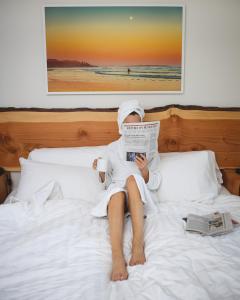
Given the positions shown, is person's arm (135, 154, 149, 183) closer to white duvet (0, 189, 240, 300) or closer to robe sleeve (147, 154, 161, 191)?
robe sleeve (147, 154, 161, 191)

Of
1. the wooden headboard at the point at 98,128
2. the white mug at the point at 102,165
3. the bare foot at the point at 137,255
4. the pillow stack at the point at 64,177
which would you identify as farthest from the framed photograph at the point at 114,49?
the bare foot at the point at 137,255

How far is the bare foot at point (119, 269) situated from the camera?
4.04 ft

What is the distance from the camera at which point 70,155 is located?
88.3 inches

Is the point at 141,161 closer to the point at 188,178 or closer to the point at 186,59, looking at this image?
the point at 188,178

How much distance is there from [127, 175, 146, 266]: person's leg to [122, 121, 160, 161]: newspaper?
0.16 m

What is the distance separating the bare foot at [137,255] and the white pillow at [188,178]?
635mm

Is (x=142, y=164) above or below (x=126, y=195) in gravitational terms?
above

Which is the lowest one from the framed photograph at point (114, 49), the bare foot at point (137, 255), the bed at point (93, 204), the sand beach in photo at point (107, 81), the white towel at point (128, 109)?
the bare foot at point (137, 255)

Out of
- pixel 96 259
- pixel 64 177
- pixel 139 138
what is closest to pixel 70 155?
pixel 64 177

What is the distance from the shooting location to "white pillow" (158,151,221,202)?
2043mm

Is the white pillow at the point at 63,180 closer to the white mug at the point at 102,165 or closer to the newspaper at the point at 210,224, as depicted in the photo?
the white mug at the point at 102,165

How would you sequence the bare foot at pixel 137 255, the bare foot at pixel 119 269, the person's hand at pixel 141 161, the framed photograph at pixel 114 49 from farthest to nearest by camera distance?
the framed photograph at pixel 114 49 → the person's hand at pixel 141 161 → the bare foot at pixel 137 255 → the bare foot at pixel 119 269

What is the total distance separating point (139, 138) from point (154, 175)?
335mm

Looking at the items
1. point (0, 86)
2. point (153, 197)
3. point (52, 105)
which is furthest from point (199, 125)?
point (0, 86)
